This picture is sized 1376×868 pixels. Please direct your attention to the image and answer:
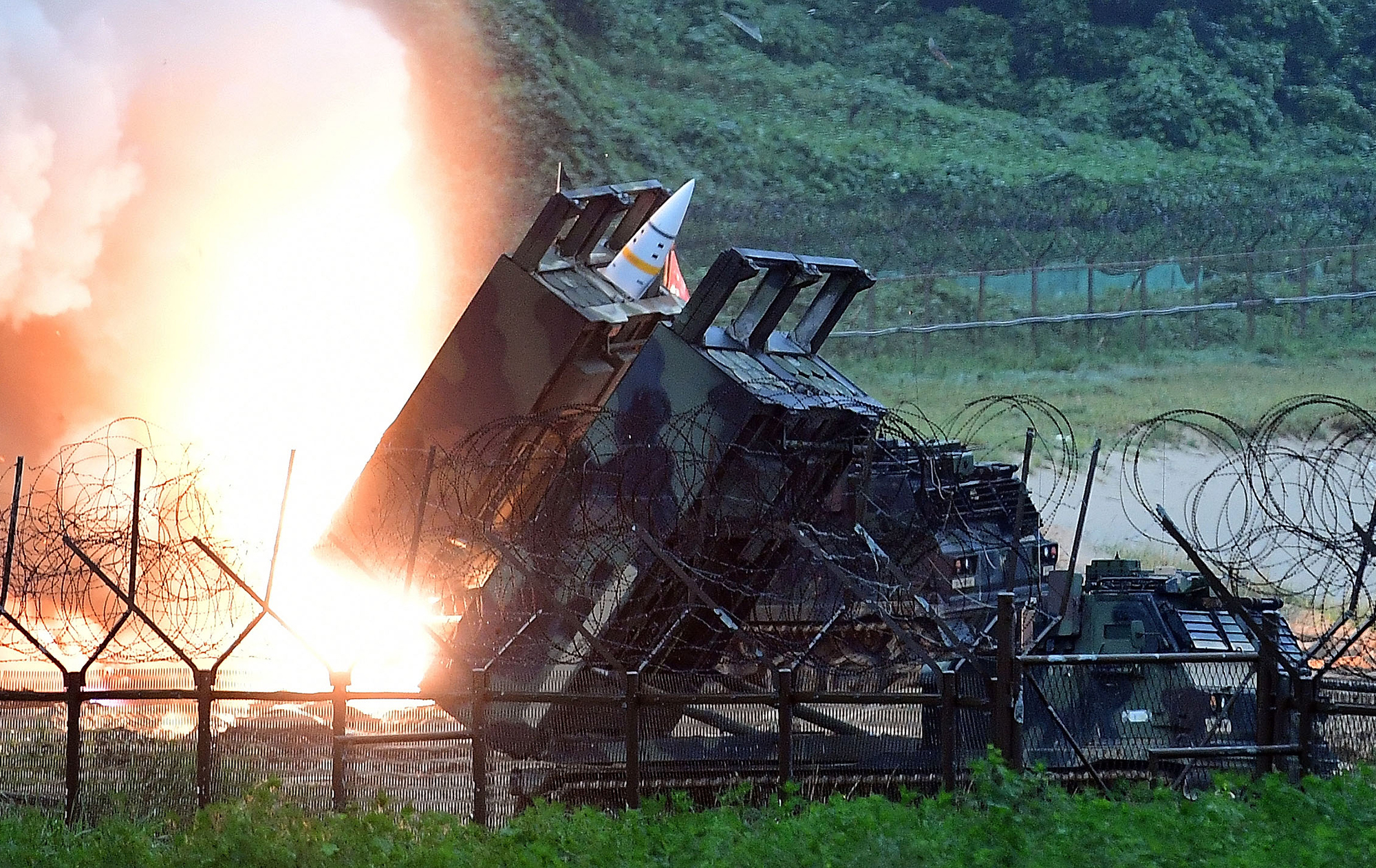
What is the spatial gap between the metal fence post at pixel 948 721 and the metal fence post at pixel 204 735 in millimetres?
4067

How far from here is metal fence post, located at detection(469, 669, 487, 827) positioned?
33.1ft

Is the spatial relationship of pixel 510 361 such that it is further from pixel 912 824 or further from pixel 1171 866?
pixel 1171 866

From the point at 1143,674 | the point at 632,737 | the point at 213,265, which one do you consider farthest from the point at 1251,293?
the point at 632,737

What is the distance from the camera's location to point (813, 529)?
13.3 metres

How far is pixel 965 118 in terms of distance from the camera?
41656mm

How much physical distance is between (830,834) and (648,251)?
8.71m

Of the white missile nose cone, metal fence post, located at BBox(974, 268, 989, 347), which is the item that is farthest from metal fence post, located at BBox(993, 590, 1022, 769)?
metal fence post, located at BBox(974, 268, 989, 347)

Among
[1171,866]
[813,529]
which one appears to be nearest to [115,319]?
[813,529]

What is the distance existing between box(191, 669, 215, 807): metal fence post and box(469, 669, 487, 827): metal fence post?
4.88 ft

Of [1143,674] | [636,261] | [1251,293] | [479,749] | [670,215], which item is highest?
[1251,293]

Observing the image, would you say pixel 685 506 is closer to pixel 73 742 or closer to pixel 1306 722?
pixel 73 742

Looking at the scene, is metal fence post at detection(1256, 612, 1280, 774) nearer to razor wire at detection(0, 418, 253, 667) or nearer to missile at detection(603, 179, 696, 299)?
missile at detection(603, 179, 696, 299)

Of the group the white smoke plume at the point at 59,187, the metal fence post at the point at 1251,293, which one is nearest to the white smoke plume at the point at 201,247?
the white smoke plume at the point at 59,187

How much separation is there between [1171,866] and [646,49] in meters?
38.6
